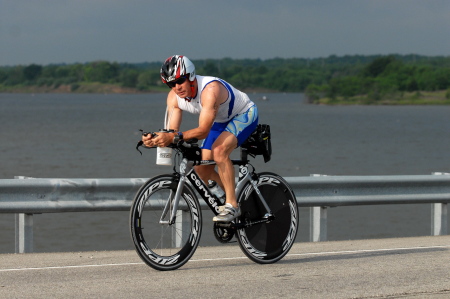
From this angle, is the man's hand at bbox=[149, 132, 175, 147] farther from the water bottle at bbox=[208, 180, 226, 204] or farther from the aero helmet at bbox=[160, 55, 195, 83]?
the water bottle at bbox=[208, 180, 226, 204]

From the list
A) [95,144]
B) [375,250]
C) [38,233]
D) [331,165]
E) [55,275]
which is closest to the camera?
[55,275]

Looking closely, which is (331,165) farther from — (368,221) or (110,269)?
(110,269)

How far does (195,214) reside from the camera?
7.29 metres

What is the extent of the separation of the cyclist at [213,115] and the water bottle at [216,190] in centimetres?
5

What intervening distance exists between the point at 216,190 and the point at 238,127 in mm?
533

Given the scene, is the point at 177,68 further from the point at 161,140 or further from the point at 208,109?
the point at 161,140

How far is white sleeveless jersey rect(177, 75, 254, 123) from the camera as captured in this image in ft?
23.8

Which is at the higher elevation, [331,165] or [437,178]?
[437,178]

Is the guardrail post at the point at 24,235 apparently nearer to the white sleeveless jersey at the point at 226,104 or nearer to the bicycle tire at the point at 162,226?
the bicycle tire at the point at 162,226

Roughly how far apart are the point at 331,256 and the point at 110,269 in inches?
80.8

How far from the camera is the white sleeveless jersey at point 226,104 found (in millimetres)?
7262

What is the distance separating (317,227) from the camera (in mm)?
10219

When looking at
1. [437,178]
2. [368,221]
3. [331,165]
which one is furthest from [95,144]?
[437,178]

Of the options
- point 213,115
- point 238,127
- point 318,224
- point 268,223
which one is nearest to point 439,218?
point 318,224
